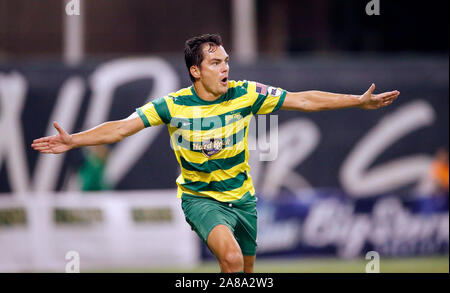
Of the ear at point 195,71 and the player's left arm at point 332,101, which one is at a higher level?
the ear at point 195,71

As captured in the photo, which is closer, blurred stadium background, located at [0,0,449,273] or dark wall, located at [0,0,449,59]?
blurred stadium background, located at [0,0,449,273]

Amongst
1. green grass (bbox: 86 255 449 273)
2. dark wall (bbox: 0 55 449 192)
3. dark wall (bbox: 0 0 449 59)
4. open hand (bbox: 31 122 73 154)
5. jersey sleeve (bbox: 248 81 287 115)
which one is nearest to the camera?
open hand (bbox: 31 122 73 154)

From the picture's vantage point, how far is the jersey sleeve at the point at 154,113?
715 cm

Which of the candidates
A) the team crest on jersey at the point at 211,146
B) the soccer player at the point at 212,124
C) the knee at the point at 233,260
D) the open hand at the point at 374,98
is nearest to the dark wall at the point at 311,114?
the soccer player at the point at 212,124

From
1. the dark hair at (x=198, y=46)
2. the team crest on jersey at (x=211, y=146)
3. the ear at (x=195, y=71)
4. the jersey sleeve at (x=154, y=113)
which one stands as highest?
the dark hair at (x=198, y=46)

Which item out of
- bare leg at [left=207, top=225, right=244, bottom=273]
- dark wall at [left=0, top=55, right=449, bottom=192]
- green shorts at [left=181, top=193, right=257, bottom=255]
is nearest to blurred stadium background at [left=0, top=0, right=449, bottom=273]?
dark wall at [left=0, top=55, right=449, bottom=192]

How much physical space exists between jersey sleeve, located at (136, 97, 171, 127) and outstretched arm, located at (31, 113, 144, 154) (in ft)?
0.31

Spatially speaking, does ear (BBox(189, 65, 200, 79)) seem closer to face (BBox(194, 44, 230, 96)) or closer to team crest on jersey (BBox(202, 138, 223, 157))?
face (BBox(194, 44, 230, 96))

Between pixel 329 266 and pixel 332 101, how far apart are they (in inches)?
249

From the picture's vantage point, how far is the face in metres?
7.15

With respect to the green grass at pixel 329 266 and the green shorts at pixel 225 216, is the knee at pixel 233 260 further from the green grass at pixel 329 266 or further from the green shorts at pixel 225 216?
the green grass at pixel 329 266

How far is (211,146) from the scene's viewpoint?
7.17 meters

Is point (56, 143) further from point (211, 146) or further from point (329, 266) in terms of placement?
point (329, 266)
